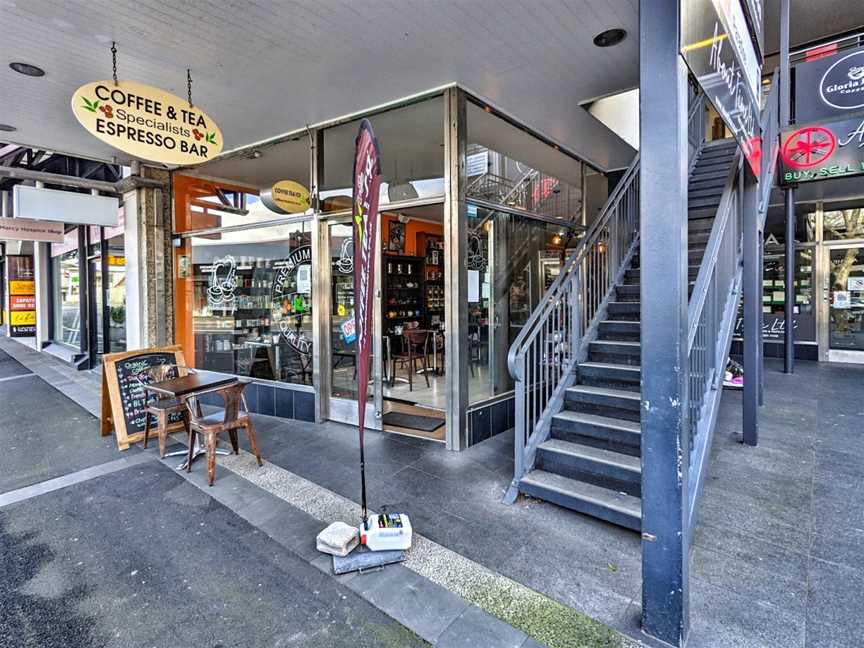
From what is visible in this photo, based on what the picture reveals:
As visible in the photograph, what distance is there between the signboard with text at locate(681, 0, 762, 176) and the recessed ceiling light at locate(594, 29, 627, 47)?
994 mm

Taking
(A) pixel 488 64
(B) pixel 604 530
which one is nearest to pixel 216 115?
(A) pixel 488 64

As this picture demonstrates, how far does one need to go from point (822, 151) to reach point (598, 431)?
5.35 meters

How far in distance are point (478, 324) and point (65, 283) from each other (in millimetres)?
11006

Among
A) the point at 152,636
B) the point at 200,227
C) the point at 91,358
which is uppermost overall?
the point at 200,227

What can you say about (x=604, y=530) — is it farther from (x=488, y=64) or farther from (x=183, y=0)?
(x=183, y=0)

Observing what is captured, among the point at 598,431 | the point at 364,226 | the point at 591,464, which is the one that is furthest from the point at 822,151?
the point at 364,226

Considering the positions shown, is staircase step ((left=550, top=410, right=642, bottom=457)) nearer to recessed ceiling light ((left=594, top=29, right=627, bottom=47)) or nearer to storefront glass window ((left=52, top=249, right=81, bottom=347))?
recessed ceiling light ((left=594, top=29, right=627, bottom=47))

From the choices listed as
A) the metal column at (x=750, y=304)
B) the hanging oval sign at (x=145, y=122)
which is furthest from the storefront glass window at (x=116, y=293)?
the metal column at (x=750, y=304)

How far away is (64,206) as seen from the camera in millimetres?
6008

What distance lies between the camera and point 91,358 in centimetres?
867

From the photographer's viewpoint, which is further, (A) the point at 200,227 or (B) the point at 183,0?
(A) the point at 200,227

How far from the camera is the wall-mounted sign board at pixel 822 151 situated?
537cm

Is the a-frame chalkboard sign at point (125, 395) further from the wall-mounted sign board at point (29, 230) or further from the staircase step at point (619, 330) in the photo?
the wall-mounted sign board at point (29, 230)

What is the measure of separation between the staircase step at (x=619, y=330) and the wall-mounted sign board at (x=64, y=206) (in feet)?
22.2
